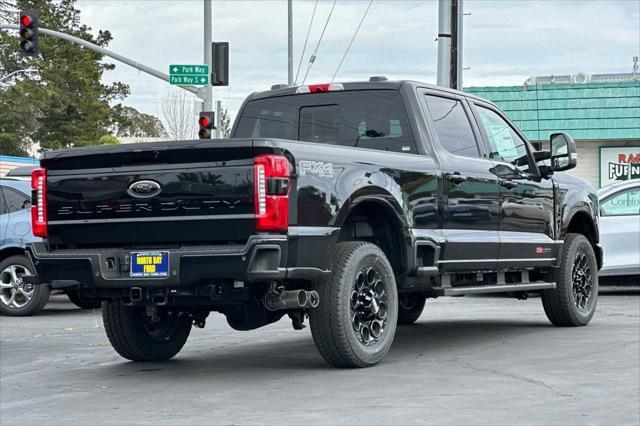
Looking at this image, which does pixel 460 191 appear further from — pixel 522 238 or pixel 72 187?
pixel 72 187

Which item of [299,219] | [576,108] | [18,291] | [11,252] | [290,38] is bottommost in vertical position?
[18,291]

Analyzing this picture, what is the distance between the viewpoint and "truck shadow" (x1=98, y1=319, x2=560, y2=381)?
9.23 meters

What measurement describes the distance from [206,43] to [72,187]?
17503mm

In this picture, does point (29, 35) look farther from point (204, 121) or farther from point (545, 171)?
point (545, 171)

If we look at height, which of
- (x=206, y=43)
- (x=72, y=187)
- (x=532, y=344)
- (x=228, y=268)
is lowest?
(x=532, y=344)

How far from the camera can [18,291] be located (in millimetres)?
15281

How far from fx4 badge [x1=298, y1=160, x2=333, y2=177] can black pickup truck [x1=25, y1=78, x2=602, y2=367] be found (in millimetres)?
16

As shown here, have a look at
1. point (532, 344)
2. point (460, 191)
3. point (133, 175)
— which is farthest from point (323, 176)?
point (532, 344)

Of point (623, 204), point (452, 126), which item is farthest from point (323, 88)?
point (623, 204)

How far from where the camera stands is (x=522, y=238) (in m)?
11.2

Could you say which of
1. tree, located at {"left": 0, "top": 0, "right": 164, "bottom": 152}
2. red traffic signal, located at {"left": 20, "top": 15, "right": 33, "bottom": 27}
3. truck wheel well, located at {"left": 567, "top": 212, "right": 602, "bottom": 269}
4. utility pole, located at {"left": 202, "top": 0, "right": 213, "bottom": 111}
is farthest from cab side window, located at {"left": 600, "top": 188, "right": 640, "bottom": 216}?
tree, located at {"left": 0, "top": 0, "right": 164, "bottom": 152}

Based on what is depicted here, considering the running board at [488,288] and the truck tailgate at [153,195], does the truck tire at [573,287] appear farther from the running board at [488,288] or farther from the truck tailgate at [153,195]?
the truck tailgate at [153,195]

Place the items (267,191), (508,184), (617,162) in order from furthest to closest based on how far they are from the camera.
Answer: (617,162) < (508,184) < (267,191)

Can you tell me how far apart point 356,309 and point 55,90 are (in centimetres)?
6107
